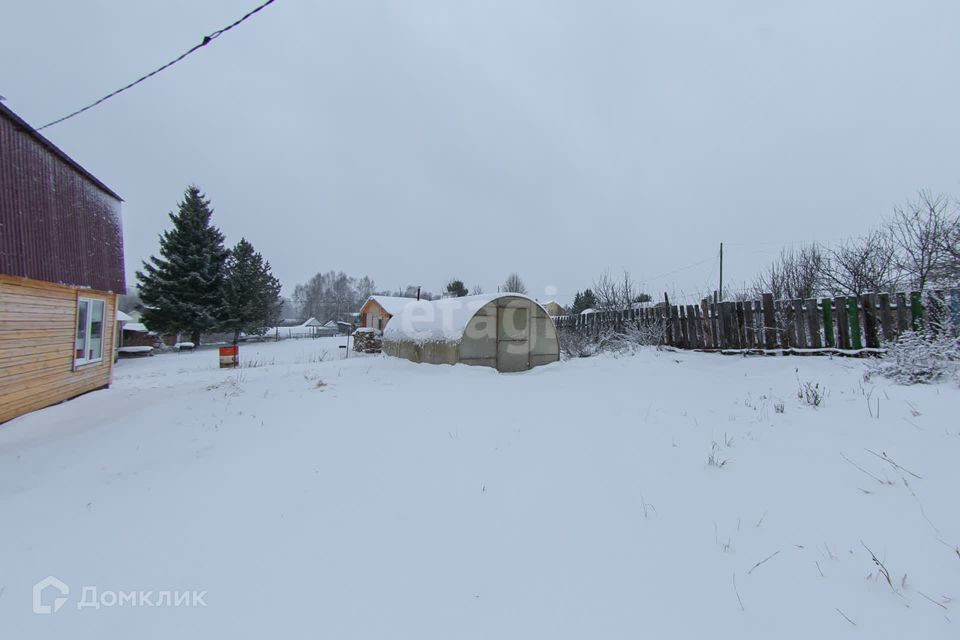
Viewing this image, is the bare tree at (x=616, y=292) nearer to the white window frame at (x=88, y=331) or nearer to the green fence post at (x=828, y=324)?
the green fence post at (x=828, y=324)

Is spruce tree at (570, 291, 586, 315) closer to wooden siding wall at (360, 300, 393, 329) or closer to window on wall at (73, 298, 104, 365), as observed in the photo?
wooden siding wall at (360, 300, 393, 329)

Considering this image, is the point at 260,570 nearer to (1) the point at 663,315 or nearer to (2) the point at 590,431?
(2) the point at 590,431

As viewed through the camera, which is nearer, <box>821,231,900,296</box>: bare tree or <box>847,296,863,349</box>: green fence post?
<box>847,296,863,349</box>: green fence post

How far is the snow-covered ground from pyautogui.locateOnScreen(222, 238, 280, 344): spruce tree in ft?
80.6

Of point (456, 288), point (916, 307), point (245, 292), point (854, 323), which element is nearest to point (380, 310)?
point (456, 288)

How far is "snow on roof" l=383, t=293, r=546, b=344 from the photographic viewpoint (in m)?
10.2

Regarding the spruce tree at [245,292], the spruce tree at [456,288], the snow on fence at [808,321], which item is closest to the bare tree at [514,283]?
the spruce tree at [456,288]

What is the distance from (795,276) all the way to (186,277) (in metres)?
31.7

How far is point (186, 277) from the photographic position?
24.5m

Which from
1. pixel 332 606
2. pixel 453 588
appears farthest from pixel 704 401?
pixel 332 606

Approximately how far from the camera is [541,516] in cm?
283

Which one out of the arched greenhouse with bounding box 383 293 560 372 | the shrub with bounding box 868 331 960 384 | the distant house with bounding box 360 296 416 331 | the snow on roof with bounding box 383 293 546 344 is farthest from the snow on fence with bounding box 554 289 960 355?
the distant house with bounding box 360 296 416 331

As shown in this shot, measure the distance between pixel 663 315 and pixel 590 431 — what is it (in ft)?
23.2

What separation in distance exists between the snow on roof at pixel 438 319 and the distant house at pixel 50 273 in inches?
299
